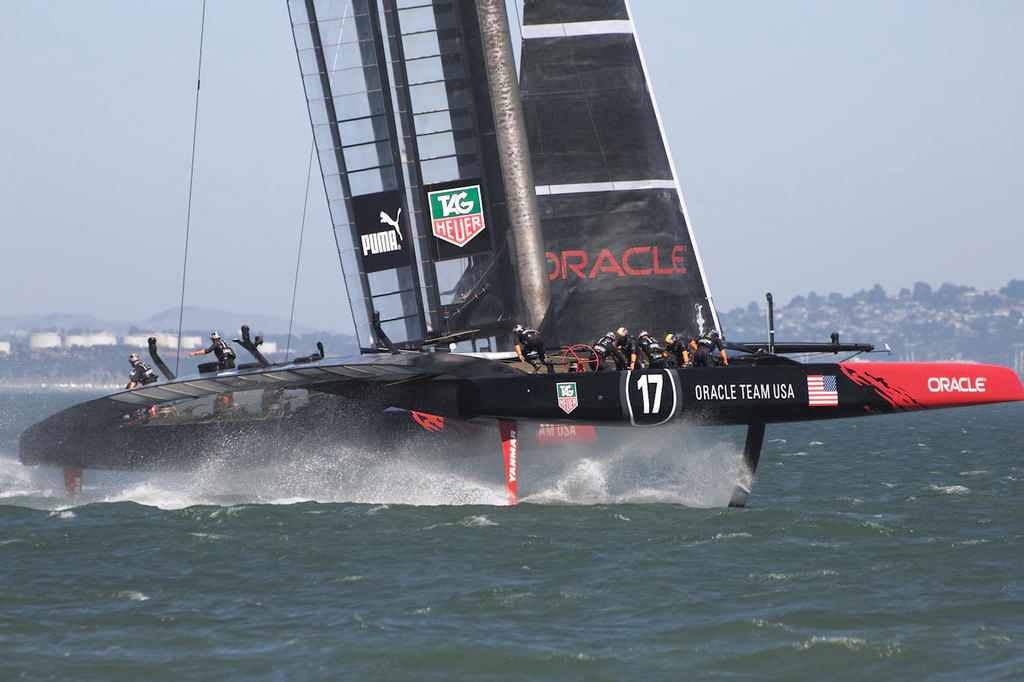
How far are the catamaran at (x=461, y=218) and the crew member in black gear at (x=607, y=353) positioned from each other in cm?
65

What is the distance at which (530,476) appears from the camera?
1437 cm

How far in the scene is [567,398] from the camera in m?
11.0

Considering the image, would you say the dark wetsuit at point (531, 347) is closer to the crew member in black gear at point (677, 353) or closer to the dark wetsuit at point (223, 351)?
the crew member in black gear at point (677, 353)

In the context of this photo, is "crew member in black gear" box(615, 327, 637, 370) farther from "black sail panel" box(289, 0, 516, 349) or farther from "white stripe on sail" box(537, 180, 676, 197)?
"white stripe on sail" box(537, 180, 676, 197)

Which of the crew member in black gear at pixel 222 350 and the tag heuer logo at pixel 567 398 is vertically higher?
the crew member in black gear at pixel 222 350

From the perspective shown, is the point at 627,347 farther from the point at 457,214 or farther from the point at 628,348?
the point at 457,214

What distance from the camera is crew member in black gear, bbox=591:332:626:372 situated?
1138cm

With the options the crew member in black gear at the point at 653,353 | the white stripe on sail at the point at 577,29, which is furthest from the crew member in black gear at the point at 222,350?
the white stripe on sail at the point at 577,29

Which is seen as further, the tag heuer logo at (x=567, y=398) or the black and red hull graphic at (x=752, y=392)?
the tag heuer logo at (x=567, y=398)

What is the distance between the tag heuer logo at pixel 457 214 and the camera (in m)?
13.6

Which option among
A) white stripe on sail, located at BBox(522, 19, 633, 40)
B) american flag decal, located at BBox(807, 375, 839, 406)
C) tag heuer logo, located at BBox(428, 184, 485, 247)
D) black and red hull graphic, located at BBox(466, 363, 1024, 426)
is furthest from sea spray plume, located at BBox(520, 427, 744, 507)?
white stripe on sail, located at BBox(522, 19, 633, 40)

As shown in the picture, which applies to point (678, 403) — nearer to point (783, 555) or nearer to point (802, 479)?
point (783, 555)

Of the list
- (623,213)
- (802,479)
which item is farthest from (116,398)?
(802,479)

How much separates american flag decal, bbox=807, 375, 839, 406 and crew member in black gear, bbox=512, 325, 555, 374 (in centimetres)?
245
